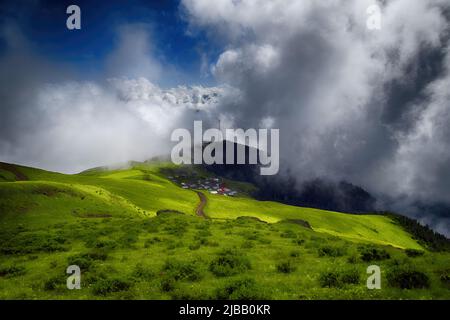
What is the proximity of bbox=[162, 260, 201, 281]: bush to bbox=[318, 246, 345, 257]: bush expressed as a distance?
9774mm

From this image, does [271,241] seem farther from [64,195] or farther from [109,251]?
[64,195]

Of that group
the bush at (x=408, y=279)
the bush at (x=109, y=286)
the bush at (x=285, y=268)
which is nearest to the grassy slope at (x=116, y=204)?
the bush at (x=109, y=286)

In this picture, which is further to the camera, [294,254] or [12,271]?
[294,254]

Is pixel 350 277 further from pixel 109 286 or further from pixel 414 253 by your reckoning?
pixel 109 286

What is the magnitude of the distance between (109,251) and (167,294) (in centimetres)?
1374

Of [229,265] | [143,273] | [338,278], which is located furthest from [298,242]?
[143,273]

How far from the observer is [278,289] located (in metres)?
17.3

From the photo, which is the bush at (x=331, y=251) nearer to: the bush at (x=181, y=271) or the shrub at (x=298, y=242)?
the shrub at (x=298, y=242)

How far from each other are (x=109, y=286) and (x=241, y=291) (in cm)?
722

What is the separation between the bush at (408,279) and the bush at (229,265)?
851 cm

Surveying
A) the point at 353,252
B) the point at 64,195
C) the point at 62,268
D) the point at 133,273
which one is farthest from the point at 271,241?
the point at 64,195

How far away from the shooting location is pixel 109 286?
62.3 ft

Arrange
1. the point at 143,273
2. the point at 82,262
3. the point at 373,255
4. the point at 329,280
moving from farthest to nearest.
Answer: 1. the point at 82,262
2. the point at 373,255
3. the point at 143,273
4. the point at 329,280

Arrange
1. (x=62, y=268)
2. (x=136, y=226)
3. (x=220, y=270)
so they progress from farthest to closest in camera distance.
A: (x=136, y=226)
(x=62, y=268)
(x=220, y=270)
